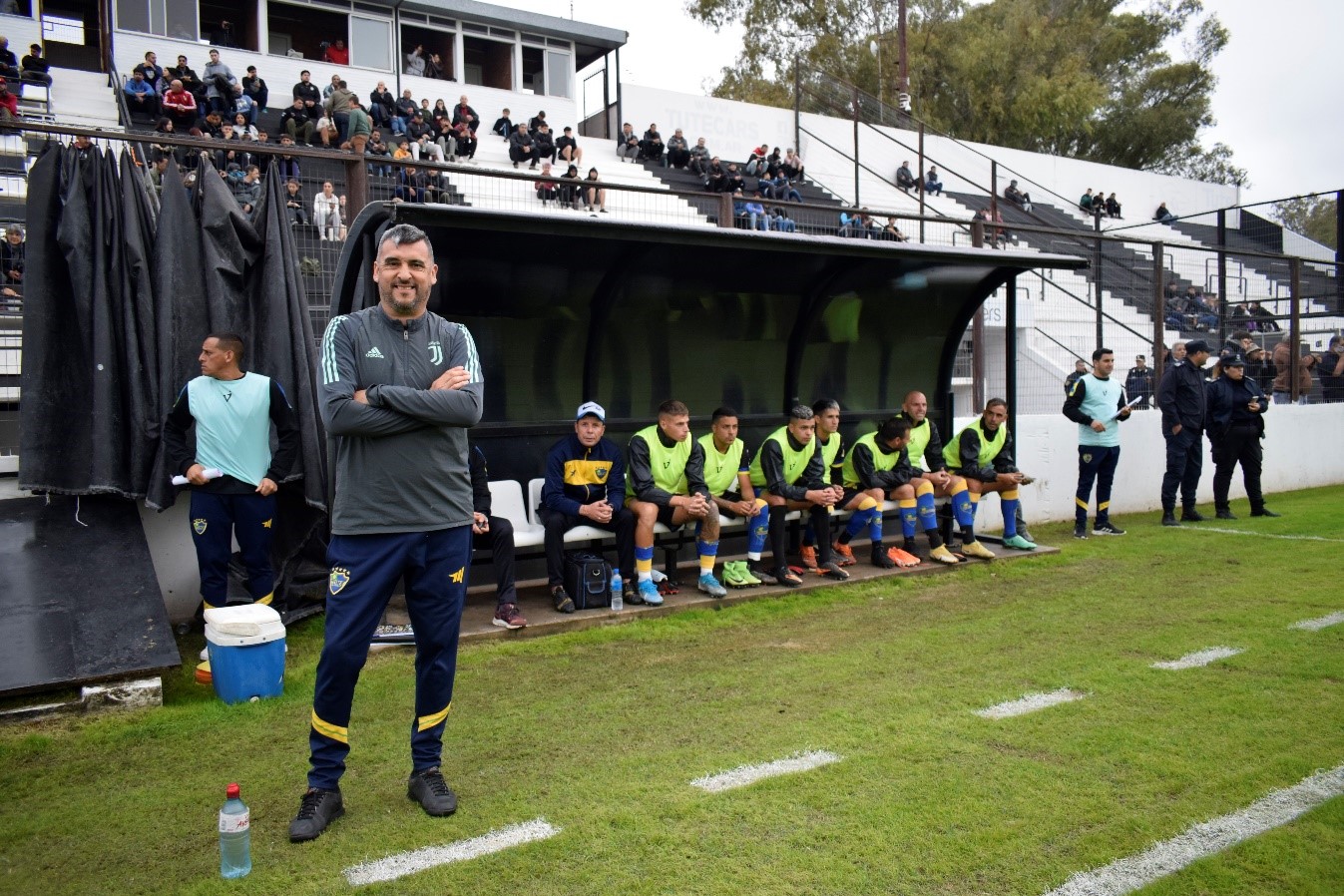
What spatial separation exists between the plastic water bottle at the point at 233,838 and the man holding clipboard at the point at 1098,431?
8684 mm

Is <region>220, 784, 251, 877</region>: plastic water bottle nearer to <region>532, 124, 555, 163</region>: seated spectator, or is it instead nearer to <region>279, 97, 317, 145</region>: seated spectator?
<region>279, 97, 317, 145</region>: seated spectator

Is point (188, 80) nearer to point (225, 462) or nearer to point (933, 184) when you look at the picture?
point (225, 462)

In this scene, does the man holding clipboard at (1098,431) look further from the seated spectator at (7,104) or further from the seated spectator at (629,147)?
the seated spectator at (629,147)

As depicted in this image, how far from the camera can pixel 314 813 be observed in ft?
11.0

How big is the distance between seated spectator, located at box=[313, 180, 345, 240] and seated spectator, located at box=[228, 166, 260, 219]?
41cm

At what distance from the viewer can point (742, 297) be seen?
27.2ft

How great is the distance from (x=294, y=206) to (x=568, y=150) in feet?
42.7

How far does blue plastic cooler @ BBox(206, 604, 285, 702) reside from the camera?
485cm

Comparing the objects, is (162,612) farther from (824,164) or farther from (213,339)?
(824,164)

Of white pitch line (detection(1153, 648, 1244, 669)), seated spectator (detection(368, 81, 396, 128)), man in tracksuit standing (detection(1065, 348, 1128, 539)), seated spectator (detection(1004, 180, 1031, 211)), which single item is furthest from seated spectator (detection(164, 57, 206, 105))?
seated spectator (detection(1004, 180, 1031, 211))

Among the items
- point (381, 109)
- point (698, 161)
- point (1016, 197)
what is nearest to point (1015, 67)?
point (1016, 197)

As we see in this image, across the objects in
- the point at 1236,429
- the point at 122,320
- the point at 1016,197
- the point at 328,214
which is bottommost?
the point at 1236,429

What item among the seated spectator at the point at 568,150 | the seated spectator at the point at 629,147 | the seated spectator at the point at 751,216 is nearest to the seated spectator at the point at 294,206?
the seated spectator at the point at 751,216

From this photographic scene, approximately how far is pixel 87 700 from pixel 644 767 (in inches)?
108
